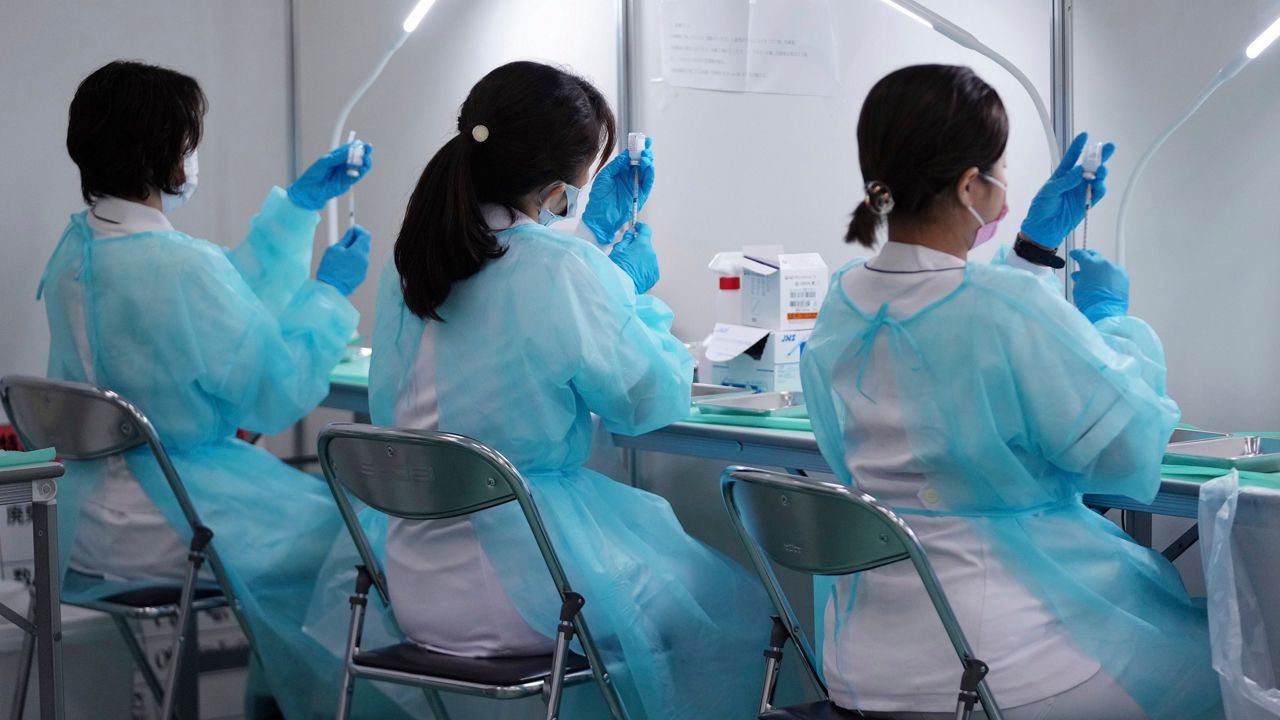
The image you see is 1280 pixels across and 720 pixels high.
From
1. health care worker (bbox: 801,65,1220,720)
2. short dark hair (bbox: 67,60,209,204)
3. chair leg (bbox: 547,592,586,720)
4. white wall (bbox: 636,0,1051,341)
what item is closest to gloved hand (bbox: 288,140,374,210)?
short dark hair (bbox: 67,60,209,204)

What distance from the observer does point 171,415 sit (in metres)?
2.13

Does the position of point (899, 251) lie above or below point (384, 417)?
above

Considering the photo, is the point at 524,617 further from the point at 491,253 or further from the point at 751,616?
the point at 491,253

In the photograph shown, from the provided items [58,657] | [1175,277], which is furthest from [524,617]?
[1175,277]

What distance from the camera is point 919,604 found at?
1372 mm

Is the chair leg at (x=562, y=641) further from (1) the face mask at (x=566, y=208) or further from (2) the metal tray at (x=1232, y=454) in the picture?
(2) the metal tray at (x=1232, y=454)

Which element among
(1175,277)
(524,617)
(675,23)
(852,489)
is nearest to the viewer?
(852,489)

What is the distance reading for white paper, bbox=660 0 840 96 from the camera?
8.79ft

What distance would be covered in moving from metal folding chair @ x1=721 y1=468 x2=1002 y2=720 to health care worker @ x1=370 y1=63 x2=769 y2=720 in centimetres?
27

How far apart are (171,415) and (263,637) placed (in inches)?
15.7

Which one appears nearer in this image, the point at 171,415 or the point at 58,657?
the point at 58,657

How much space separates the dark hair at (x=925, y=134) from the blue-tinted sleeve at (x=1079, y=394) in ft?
0.51

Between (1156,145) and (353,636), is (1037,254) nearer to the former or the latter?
(1156,145)

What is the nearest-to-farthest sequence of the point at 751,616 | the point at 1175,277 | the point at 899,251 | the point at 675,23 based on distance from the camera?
the point at 899,251 → the point at 751,616 → the point at 1175,277 → the point at 675,23
